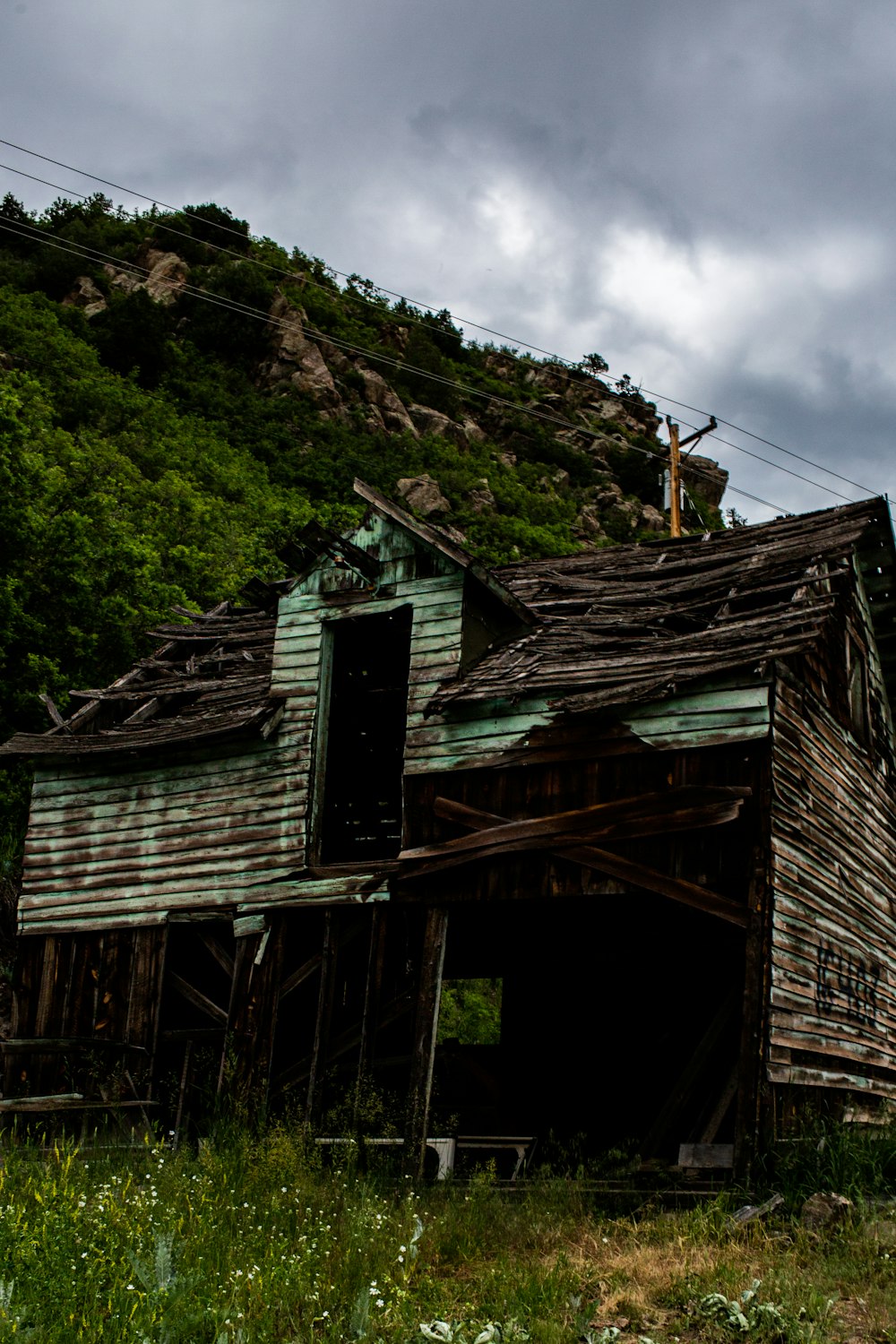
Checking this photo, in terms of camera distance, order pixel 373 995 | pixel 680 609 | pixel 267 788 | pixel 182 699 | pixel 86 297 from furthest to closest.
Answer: pixel 86 297 → pixel 182 699 → pixel 267 788 → pixel 680 609 → pixel 373 995

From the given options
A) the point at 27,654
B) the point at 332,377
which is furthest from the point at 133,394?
the point at 27,654

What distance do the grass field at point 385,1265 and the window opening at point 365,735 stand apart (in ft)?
19.1

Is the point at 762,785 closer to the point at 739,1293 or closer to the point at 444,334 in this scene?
the point at 739,1293

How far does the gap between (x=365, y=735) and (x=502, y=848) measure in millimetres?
4828

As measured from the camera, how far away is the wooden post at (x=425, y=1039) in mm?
12758

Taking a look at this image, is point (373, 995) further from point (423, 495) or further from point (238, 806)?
point (423, 495)

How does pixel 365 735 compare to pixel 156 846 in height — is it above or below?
above

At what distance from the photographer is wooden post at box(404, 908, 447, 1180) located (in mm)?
12758

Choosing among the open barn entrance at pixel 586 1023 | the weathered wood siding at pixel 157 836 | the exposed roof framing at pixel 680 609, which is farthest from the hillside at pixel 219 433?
the open barn entrance at pixel 586 1023

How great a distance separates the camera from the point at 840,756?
14.7 m

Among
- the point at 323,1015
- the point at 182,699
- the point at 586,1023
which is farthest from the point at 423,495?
the point at 323,1015

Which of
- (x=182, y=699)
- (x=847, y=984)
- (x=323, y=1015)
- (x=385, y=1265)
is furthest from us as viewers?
(x=182, y=699)

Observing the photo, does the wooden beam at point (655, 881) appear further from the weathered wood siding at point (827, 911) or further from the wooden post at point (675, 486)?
the wooden post at point (675, 486)

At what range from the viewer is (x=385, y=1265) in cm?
888
